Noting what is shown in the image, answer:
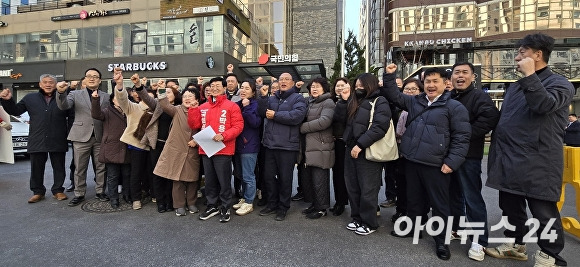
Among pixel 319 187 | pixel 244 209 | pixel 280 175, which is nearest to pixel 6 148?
pixel 244 209

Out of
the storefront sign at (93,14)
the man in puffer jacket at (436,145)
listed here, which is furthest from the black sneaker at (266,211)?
the storefront sign at (93,14)

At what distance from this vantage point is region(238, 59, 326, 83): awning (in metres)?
20.9

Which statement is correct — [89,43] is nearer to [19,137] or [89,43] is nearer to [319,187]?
[19,137]

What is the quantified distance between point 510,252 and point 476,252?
0.33 metres

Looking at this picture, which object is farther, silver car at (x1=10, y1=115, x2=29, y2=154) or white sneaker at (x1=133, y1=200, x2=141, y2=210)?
silver car at (x1=10, y1=115, x2=29, y2=154)

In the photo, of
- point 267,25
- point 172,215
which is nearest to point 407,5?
point 267,25

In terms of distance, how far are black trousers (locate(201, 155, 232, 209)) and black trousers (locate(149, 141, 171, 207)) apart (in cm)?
70

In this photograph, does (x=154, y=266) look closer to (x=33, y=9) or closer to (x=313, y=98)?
(x=313, y=98)

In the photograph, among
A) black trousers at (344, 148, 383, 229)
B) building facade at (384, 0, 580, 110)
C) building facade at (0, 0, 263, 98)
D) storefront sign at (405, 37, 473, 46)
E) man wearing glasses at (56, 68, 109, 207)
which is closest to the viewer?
black trousers at (344, 148, 383, 229)

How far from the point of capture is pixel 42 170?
5027 millimetres

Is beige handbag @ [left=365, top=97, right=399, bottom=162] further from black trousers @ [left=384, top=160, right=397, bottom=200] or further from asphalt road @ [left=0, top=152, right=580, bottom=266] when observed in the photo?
black trousers @ [left=384, top=160, right=397, bottom=200]

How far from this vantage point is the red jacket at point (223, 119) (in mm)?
4113

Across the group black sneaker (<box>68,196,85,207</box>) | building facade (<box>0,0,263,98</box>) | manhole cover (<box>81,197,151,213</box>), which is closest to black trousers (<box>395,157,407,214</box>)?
manhole cover (<box>81,197,151,213</box>)

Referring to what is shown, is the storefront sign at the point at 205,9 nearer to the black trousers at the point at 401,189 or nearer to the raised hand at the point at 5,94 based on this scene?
the raised hand at the point at 5,94
